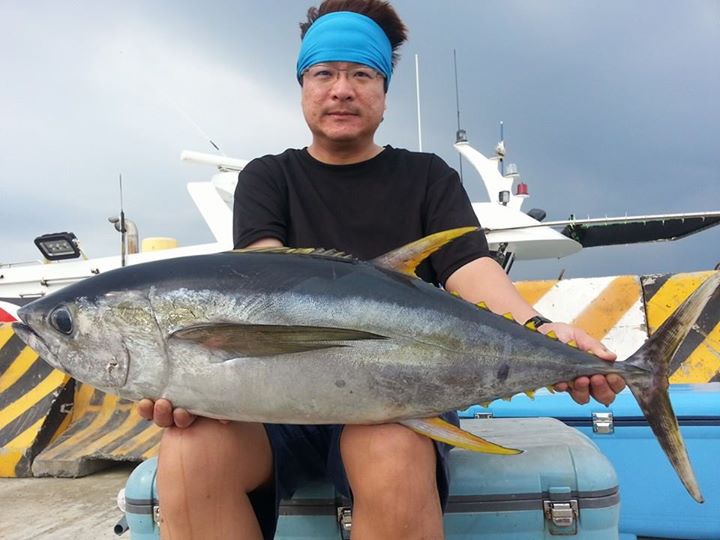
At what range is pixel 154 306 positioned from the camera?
1.33 metres

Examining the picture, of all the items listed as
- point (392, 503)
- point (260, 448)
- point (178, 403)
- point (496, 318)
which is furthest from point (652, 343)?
point (178, 403)

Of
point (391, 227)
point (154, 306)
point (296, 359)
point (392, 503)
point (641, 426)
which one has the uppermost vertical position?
point (391, 227)

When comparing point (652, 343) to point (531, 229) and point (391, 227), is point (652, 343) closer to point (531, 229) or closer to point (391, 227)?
point (391, 227)

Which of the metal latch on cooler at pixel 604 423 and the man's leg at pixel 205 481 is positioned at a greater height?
the man's leg at pixel 205 481

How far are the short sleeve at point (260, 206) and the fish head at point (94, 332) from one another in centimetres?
59

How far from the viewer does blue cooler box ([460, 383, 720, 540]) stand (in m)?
2.19

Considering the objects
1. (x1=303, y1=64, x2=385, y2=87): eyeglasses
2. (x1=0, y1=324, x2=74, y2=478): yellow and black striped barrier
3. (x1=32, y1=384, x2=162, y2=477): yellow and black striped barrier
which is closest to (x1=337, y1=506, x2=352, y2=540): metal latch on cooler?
(x1=303, y1=64, x2=385, y2=87): eyeglasses

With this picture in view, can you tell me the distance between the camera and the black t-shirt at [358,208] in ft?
6.29

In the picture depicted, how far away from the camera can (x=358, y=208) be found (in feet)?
6.41

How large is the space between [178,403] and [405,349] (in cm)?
53

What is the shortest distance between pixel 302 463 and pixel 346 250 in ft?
2.25

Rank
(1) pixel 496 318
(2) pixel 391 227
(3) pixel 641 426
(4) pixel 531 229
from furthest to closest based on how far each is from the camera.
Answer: (4) pixel 531 229 → (3) pixel 641 426 → (2) pixel 391 227 → (1) pixel 496 318

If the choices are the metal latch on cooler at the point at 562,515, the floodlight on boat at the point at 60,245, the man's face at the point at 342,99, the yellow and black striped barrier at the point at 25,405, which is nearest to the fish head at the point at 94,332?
the man's face at the point at 342,99

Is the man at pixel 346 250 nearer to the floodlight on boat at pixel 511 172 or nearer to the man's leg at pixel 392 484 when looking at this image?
the man's leg at pixel 392 484
